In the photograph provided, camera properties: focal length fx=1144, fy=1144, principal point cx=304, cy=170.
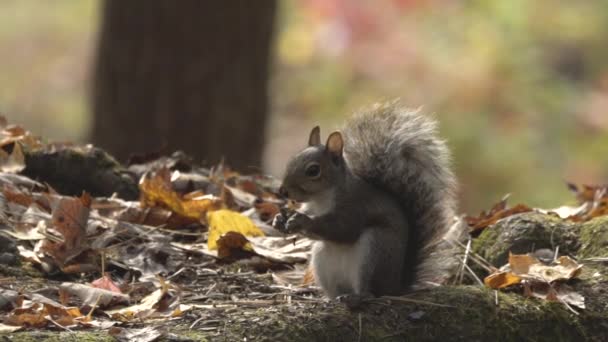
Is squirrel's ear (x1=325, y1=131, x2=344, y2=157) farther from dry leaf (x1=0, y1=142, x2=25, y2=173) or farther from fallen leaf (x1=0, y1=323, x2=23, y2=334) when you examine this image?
dry leaf (x1=0, y1=142, x2=25, y2=173)

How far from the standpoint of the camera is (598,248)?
3.66 meters

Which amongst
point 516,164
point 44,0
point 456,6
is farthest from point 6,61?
point 516,164

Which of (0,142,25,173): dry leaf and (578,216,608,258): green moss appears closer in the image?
(578,216,608,258): green moss

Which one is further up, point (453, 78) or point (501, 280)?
point (453, 78)

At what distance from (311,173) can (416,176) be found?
321 millimetres

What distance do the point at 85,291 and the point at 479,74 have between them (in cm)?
804

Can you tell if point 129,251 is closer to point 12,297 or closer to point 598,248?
point 12,297

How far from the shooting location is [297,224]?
310cm

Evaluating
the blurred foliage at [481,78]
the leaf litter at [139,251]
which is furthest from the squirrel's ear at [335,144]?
the blurred foliage at [481,78]

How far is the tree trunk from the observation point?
6.46 meters

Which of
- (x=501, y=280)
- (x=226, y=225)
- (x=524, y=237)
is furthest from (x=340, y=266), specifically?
(x=524, y=237)

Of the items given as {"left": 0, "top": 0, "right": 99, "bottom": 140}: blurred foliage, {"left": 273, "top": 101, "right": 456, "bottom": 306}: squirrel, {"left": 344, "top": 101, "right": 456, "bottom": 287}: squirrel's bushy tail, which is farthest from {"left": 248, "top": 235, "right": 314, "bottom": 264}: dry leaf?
{"left": 0, "top": 0, "right": 99, "bottom": 140}: blurred foliage

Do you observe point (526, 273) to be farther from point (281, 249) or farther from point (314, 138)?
point (281, 249)

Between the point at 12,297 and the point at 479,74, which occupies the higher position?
the point at 479,74
